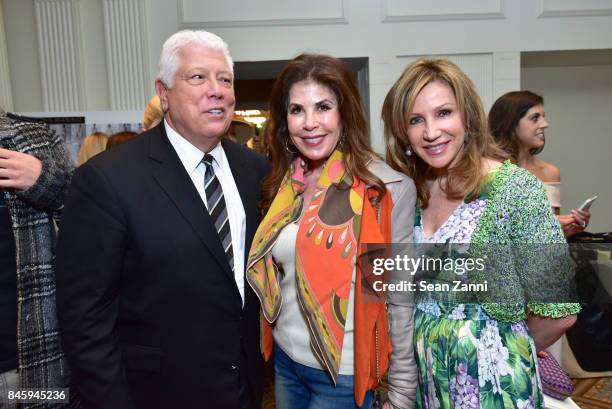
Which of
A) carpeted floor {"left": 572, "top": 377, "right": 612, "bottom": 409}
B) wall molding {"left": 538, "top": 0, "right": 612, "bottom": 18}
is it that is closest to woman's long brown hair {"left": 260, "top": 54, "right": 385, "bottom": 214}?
carpeted floor {"left": 572, "top": 377, "right": 612, "bottom": 409}

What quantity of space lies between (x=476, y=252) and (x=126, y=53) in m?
4.87

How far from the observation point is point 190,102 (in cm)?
159

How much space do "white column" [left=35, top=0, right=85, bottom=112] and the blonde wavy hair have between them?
4.66m

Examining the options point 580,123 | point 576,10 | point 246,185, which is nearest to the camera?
point 246,185

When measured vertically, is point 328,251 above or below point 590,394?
above

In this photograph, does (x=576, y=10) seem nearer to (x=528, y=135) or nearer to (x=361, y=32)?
(x=361, y=32)

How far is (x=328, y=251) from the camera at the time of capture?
60.6 inches

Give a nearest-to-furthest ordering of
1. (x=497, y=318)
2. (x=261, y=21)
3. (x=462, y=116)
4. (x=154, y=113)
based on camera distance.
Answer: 1. (x=497, y=318)
2. (x=462, y=116)
3. (x=154, y=113)
4. (x=261, y=21)

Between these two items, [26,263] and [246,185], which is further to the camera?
[246,185]

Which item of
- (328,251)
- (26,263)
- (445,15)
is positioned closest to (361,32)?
(445,15)

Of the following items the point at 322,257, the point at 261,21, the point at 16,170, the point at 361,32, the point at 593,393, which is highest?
the point at 261,21

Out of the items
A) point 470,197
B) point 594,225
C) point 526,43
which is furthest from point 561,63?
point 470,197

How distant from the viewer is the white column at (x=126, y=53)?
519 centimetres

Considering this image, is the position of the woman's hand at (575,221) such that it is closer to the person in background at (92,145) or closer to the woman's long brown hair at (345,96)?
the woman's long brown hair at (345,96)
